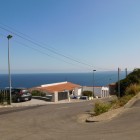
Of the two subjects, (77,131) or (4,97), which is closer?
(77,131)

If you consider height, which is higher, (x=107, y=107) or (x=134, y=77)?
(x=134, y=77)

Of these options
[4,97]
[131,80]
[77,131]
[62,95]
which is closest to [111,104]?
[77,131]

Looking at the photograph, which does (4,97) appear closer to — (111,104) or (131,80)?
(111,104)

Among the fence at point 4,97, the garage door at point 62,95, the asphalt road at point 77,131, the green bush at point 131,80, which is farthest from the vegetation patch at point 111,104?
the garage door at point 62,95

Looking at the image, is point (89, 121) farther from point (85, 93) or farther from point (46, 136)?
point (85, 93)

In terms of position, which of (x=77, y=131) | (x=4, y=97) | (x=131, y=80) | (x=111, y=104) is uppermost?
(x=131, y=80)

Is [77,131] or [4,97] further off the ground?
[4,97]

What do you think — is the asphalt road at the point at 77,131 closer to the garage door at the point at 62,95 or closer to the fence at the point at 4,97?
the fence at the point at 4,97

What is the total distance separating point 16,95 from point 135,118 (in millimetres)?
18636

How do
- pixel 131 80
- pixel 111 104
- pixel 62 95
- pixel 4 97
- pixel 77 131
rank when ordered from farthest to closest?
pixel 62 95 < pixel 131 80 < pixel 4 97 < pixel 111 104 < pixel 77 131

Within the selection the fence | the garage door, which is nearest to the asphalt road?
the fence

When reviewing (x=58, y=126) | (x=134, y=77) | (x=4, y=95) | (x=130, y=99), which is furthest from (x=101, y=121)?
(x=134, y=77)

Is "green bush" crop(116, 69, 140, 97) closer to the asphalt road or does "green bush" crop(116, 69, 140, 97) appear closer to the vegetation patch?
the vegetation patch

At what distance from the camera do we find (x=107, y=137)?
404 inches
